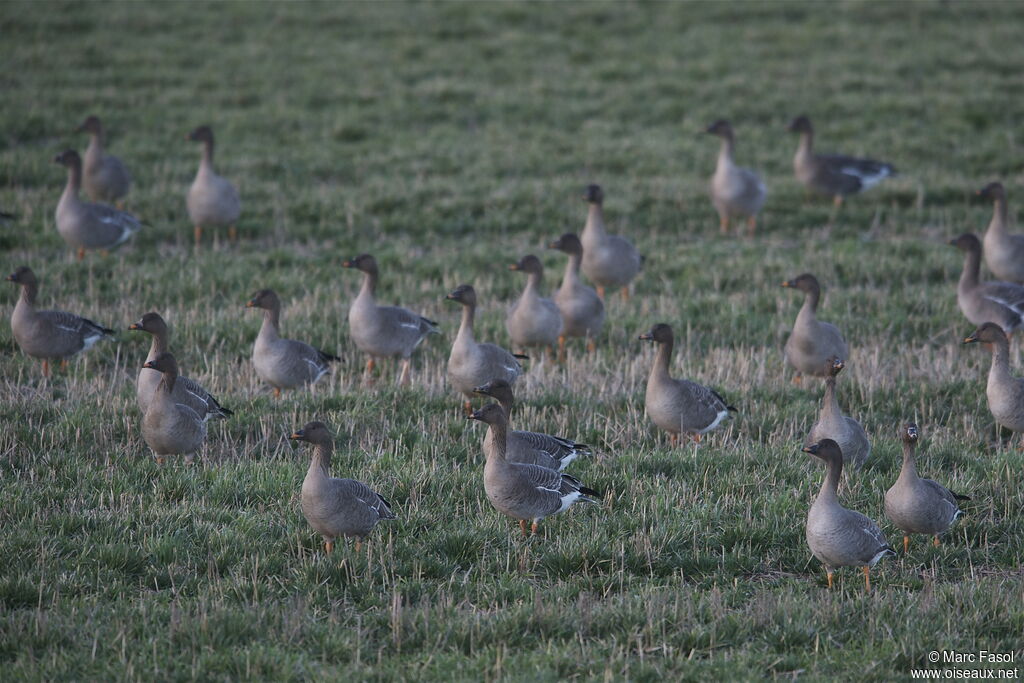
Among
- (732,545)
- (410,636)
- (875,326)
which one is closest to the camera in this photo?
(410,636)

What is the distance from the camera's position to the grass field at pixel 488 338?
601cm

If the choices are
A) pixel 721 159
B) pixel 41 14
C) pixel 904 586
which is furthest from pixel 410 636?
pixel 41 14

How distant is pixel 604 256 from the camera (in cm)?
1345

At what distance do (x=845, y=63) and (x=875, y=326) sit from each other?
600 inches

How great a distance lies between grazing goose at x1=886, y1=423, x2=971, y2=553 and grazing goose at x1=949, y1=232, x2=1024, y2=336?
16.5 feet

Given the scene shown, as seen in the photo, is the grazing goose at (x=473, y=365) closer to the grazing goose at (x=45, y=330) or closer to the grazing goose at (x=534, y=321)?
the grazing goose at (x=534, y=321)

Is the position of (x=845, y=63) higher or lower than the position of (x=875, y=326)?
higher

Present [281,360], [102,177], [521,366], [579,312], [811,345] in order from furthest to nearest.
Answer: [102,177]
[579,312]
[521,366]
[811,345]
[281,360]

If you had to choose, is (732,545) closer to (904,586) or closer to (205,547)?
(904,586)

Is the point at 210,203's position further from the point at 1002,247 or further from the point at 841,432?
the point at 1002,247

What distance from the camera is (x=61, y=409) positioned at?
29.8 feet

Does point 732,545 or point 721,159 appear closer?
point 732,545

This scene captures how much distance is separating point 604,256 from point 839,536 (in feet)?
24.0

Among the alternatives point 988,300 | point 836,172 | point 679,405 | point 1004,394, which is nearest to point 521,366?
point 679,405
